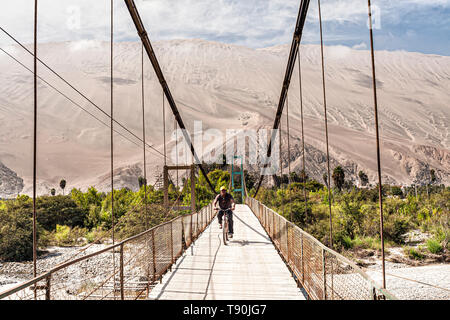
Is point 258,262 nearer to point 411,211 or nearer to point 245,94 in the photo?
point 411,211

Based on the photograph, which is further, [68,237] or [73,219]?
[73,219]

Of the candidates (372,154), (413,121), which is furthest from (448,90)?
(372,154)

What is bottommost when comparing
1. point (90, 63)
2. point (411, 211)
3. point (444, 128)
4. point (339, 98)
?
point (411, 211)

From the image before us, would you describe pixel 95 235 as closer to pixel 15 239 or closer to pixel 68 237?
pixel 68 237

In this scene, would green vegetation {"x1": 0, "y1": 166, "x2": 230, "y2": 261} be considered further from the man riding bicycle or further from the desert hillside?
the desert hillside

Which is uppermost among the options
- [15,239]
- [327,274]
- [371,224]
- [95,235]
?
[327,274]

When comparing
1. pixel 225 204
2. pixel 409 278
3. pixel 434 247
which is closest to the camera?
pixel 225 204

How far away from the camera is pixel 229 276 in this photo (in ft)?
18.5

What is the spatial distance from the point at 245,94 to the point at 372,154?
61.8 m

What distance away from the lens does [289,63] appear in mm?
12406

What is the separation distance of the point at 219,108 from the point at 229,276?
15496cm

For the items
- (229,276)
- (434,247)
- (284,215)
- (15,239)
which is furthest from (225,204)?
(15,239)

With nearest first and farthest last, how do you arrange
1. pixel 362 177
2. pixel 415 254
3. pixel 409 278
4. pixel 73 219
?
pixel 409 278 < pixel 415 254 < pixel 73 219 < pixel 362 177

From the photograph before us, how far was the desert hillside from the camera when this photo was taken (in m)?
121
